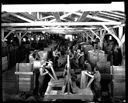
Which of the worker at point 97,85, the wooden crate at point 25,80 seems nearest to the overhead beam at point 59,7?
the worker at point 97,85

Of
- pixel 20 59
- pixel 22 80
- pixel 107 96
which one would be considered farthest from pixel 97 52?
pixel 20 59

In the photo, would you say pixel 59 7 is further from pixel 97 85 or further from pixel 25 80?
pixel 25 80

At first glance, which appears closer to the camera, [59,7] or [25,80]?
[59,7]

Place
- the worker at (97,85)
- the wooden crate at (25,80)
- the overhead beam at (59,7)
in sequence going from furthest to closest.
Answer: the wooden crate at (25,80) → the worker at (97,85) → the overhead beam at (59,7)

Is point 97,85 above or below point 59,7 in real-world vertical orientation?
below

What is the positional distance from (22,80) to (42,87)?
101 centimetres

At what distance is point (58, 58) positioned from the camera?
41.5 feet

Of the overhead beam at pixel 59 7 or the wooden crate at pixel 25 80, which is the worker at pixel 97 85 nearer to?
the wooden crate at pixel 25 80

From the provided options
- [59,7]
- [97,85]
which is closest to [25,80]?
[97,85]

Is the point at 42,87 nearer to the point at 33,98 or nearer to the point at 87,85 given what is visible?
the point at 33,98

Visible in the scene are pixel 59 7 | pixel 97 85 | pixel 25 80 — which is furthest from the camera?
pixel 25 80

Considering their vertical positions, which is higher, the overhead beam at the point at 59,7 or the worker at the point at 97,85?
the overhead beam at the point at 59,7

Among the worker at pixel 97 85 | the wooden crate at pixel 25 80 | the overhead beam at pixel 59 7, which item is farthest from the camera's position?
the wooden crate at pixel 25 80

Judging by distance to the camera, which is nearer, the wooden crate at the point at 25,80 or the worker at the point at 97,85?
the worker at the point at 97,85
